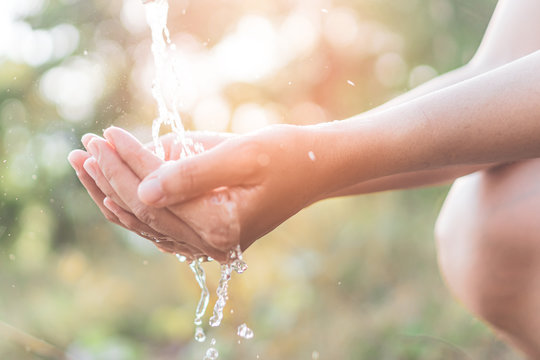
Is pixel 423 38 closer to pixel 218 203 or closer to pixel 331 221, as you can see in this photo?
pixel 331 221

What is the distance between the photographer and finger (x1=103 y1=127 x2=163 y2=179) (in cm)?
71

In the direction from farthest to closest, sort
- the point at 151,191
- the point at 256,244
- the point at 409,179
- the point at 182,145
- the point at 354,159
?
the point at 256,244 < the point at 409,179 < the point at 182,145 < the point at 354,159 < the point at 151,191

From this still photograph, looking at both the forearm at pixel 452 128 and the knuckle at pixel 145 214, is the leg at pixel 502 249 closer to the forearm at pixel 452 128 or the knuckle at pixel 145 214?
the forearm at pixel 452 128

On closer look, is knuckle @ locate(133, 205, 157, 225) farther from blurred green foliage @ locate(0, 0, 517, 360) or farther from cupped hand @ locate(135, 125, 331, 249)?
blurred green foliage @ locate(0, 0, 517, 360)

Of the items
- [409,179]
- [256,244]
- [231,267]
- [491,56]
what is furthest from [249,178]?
[256,244]

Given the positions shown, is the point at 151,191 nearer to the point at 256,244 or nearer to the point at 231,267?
the point at 231,267

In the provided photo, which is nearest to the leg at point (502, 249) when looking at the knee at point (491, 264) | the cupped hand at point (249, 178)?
the knee at point (491, 264)

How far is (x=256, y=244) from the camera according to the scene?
2.84 metres

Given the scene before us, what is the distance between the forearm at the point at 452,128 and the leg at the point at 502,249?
0.14 metres

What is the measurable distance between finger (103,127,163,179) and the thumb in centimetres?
4

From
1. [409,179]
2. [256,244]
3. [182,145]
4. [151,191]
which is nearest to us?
[151,191]

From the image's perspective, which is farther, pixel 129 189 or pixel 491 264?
pixel 491 264

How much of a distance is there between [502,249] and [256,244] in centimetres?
197

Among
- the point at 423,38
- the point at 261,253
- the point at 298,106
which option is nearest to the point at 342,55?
the point at 298,106
